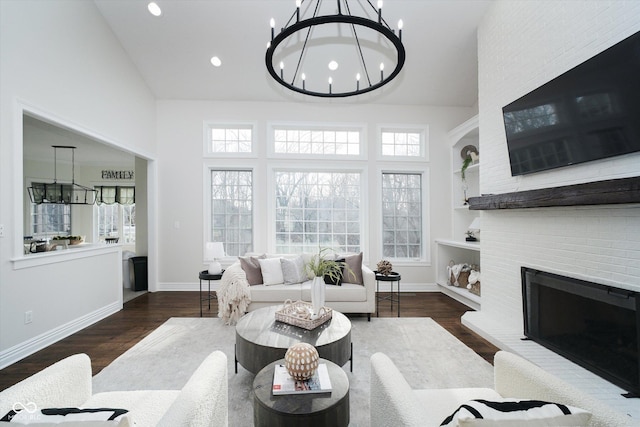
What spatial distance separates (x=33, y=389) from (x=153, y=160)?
13.9 feet

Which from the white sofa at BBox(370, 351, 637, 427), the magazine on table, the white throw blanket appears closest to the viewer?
the white sofa at BBox(370, 351, 637, 427)

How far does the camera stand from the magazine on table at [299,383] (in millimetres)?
1502

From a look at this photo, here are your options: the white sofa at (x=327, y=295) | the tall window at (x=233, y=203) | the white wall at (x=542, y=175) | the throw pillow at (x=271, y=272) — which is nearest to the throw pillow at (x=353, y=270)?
the white sofa at (x=327, y=295)

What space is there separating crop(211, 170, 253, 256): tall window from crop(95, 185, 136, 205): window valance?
12.9 ft

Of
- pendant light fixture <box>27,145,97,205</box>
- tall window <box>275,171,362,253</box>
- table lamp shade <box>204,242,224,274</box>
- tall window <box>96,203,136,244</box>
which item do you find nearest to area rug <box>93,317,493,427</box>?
table lamp shade <box>204,242,224,274</box>

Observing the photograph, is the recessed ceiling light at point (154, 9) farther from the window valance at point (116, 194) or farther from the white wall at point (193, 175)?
the window valance at point (116, 194)

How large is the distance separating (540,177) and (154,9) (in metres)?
4.62

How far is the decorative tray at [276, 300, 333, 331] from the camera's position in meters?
2.37

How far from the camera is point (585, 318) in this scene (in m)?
2.22

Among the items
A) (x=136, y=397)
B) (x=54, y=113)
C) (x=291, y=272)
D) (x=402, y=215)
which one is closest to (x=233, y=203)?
(x=291, y=272)

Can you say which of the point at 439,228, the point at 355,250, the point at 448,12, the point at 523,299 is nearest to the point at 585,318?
the point at 523,299

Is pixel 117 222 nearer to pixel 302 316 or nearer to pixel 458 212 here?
pixel 302 316

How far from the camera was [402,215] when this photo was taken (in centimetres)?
503

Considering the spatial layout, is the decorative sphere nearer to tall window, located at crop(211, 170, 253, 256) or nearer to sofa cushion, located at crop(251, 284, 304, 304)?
sofa cushion, located at crop(251, 284, 304, 304)
